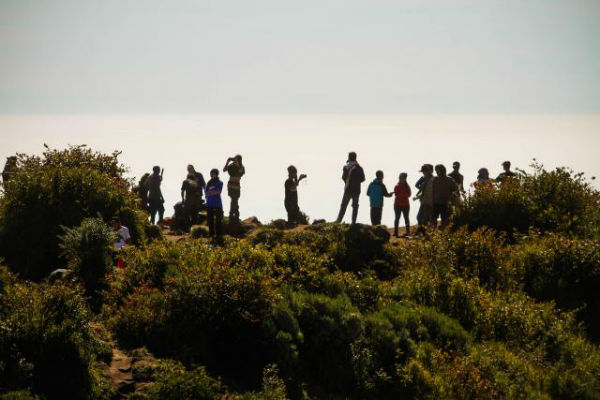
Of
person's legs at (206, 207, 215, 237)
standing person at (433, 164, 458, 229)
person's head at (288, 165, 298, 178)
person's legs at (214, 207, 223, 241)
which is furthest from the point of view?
person's head at (288, 165, 298, 178)

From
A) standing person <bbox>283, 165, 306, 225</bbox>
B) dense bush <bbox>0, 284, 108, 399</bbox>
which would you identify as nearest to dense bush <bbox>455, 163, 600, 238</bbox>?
standing person <bbox>283, 165, 306, 225</bbox>

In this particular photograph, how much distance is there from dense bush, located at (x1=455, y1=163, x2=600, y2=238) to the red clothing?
2.01 meters

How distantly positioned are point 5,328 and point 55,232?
385 inches

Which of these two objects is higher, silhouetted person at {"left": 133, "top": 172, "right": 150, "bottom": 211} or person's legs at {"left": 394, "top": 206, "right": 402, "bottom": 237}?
silhouetted person at {"left": 133, "top": 172, "right": 150, "bottom": 211}

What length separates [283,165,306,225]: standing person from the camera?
27562mm

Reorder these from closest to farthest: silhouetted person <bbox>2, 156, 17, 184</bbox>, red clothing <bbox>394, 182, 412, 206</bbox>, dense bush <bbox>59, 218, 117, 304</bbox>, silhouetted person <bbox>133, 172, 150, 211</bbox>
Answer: dense bush <bbox>59, 218, 117, 304</bbox> → red clothing <bbox>394, 182, 412, 206</bbox> → silhouetted person <bbox>2, 156, 17, 184</bbox> → silhouetted person <bbox>133, 172, 150, 211</bbox>

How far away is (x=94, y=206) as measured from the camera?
75.4 ft

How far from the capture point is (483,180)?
94.9 ft

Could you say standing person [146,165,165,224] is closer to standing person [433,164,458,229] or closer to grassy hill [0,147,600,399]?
grassy hill [0,147,600,399]

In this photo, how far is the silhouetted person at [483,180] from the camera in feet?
90.2

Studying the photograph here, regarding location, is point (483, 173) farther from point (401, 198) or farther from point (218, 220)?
point (218, 220)

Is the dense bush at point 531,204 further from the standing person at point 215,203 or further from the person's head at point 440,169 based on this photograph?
the standing person at point 215,203

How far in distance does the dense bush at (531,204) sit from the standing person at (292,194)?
6064 millimetres

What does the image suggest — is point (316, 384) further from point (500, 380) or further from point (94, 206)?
point (94, 206)
